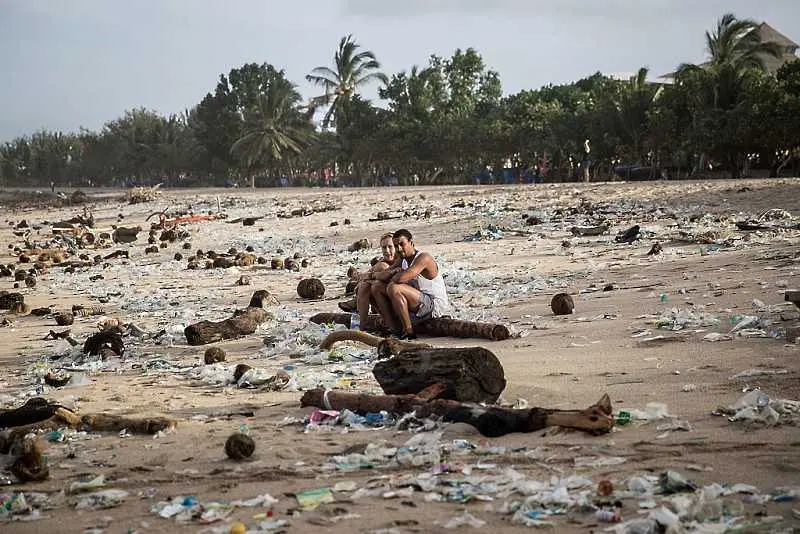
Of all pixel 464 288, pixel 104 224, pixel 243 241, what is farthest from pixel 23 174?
pixel 464 288

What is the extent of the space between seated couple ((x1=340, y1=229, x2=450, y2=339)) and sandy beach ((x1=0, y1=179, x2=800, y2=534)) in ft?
1.22

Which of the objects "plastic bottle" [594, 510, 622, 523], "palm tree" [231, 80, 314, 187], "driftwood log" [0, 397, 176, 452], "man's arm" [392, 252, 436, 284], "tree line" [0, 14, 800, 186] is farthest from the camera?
"palm tree" [231, 80, 314, 187]

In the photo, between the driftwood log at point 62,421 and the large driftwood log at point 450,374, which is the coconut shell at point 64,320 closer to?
the driftwood log at point 62,421

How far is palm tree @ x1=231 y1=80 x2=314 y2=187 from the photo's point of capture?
56.1m

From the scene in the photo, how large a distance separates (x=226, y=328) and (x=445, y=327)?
1992 millimetres

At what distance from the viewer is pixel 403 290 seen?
25.0 feet

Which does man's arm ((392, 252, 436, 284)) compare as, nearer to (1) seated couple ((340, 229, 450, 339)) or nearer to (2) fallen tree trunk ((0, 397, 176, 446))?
(1) seated couple ((340, 229, 450, 339))

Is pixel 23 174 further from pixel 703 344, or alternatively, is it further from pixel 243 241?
pixel 703 344

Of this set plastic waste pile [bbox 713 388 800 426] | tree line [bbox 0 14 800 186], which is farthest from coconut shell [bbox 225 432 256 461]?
tree line [bbox 0 14 800 186]

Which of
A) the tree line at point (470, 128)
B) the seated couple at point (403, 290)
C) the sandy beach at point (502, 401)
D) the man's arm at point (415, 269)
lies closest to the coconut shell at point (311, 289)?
Answer: the sandy beach at point (502, 401)

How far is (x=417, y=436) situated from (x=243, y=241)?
15.7 meters

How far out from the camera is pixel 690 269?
9.76 meters

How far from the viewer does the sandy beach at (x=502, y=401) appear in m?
3.25

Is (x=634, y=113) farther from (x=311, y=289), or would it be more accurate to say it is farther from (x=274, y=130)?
(x=311, y=289)
